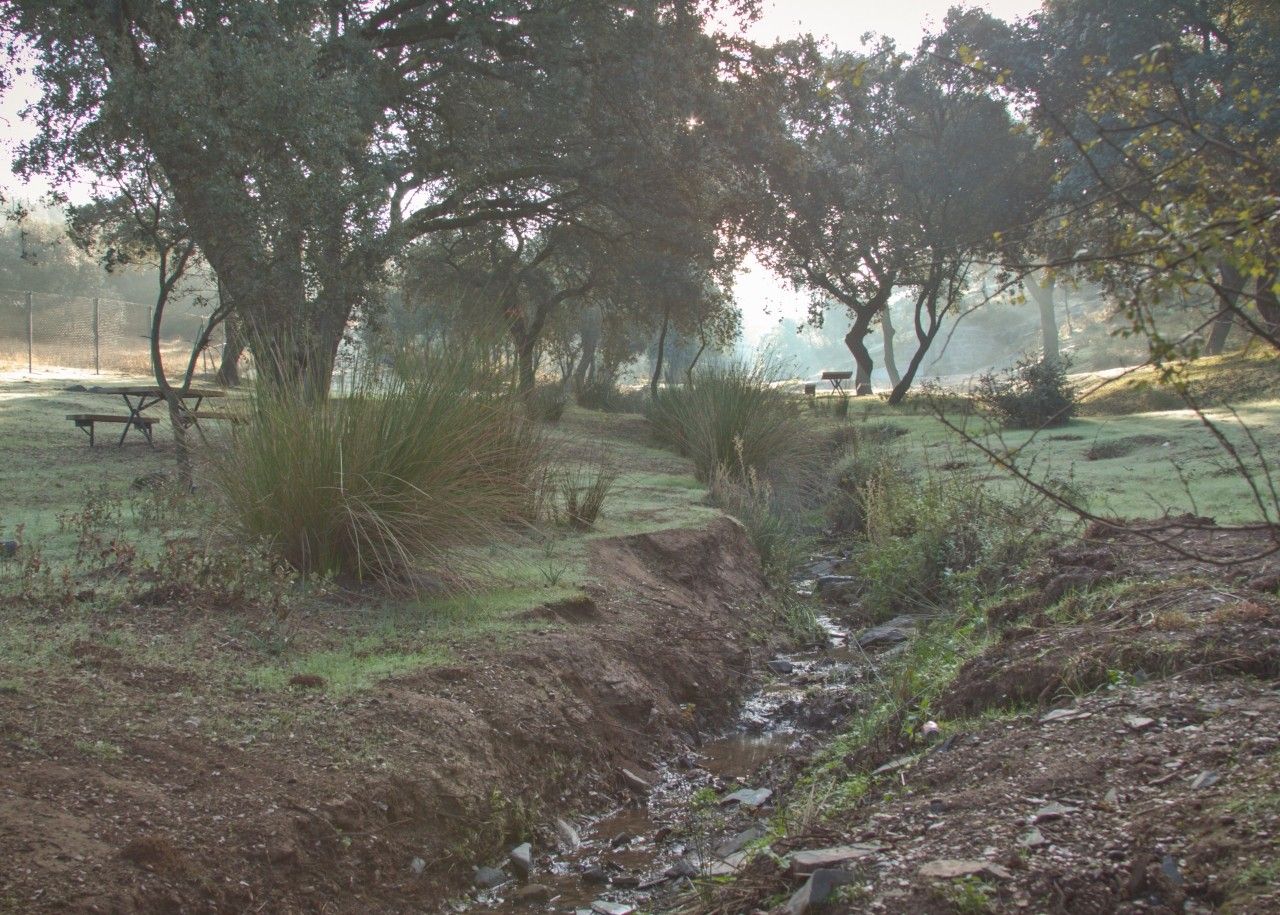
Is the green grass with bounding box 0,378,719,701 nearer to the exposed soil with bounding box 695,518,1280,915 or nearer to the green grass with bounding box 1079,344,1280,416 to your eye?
the exposed soil with bounding box 695,518,1280,915

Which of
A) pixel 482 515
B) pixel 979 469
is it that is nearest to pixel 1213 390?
pixel 979 469

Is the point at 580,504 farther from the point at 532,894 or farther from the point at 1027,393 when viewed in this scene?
the point at 1027,393

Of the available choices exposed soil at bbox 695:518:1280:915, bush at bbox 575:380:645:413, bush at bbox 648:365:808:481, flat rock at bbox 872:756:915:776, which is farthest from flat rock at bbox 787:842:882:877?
bush at bbox 575:380:645:413

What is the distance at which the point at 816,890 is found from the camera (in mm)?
2482

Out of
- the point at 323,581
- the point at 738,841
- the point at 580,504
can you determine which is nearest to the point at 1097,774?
the point at 738,841

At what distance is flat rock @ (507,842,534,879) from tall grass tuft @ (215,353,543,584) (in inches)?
69.9

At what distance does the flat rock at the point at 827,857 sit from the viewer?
2.65m

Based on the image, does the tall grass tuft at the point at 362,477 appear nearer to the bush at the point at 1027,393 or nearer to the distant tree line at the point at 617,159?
the distant tree line at the point at 617,159

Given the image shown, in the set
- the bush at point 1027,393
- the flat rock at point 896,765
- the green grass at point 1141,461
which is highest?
the bush at point 1027,393

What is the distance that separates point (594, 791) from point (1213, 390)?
12.7 meters

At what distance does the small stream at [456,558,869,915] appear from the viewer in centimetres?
345

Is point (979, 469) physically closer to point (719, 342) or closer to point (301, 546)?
point (301, 546)

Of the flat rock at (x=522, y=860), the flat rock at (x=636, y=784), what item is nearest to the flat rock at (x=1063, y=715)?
the flat rock at (x=636, y=784)

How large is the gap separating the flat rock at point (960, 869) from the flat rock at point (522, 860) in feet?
5.14
